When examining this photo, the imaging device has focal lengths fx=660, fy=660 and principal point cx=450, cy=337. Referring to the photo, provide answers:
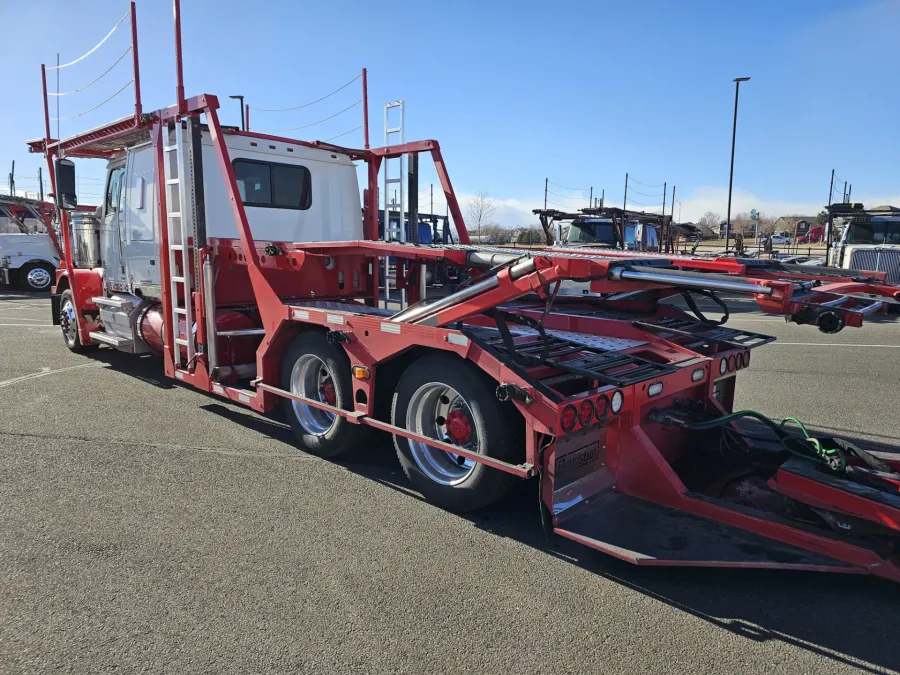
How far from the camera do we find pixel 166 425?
607 cm

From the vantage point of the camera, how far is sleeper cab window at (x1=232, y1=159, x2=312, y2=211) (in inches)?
263

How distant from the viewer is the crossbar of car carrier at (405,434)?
3.64m

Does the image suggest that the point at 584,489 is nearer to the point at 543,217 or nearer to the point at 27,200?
the point at 543,217

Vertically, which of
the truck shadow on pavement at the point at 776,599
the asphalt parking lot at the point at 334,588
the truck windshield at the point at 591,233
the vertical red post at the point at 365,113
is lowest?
the asphalt parking lot at the point at 334,588

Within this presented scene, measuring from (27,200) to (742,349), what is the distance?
21722 mm

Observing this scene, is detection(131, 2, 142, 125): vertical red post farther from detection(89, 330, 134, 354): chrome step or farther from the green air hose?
the green air hose

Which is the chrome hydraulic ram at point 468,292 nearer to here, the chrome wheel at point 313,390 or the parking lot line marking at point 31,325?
the chrome wheel at point 313,390

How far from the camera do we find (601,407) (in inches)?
144

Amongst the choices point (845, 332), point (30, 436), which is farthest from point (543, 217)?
→ point (30, 436)

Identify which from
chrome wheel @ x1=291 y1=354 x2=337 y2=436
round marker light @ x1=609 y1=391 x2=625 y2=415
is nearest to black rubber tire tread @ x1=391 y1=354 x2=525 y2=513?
round marker light @ x1=609 y1=391 x2=625 y2=415

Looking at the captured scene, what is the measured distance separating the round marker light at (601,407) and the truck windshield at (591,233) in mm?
13917

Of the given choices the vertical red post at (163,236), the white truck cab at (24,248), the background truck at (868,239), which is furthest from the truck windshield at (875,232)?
the white truck cab at (24,248)

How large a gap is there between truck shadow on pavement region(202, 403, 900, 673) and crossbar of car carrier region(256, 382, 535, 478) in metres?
0.47

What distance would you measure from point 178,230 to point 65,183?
265 cm
